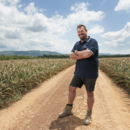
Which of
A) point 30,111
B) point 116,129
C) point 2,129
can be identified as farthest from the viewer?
point 30,111

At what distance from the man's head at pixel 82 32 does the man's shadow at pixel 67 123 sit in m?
2.24

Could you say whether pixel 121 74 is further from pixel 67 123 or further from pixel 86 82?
pixel 67 123

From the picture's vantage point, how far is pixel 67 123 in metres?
2.97

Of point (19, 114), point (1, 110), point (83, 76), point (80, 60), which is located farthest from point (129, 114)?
point (1, 110)

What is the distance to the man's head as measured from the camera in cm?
287

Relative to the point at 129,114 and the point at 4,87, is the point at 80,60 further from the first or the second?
the point at 4,87

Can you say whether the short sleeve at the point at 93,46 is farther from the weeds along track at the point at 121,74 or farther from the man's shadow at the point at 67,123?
the weeds along track at the point at 121,74

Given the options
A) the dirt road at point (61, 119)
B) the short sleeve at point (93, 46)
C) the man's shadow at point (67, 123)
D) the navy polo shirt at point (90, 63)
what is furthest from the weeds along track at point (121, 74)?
the short sleeve at point (93, 46)

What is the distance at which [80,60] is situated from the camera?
114 inches

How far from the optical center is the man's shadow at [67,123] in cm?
281

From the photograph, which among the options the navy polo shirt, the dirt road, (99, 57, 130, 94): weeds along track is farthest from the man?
(99, 57, 130, 94): weeds along track

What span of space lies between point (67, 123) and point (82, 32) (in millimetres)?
2443

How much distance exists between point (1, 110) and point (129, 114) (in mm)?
4462

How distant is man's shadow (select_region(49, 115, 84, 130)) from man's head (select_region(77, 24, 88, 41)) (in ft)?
7.35
